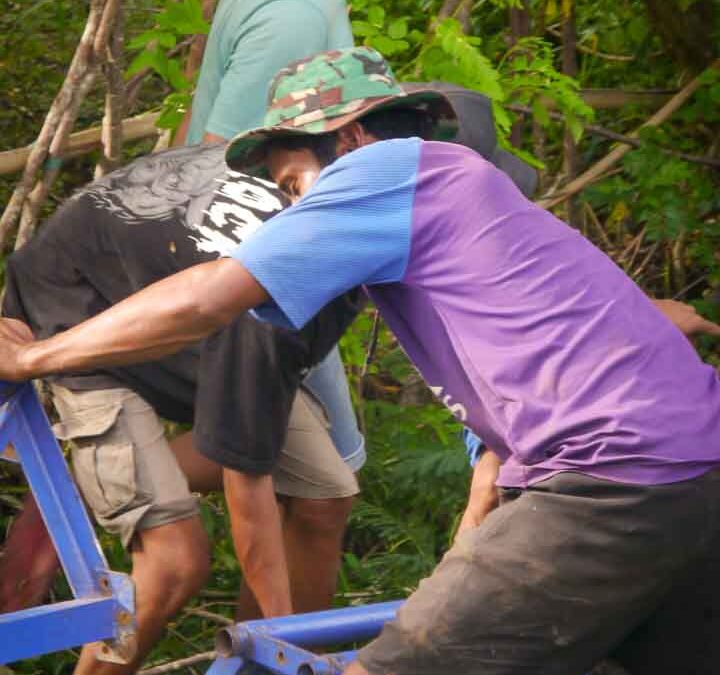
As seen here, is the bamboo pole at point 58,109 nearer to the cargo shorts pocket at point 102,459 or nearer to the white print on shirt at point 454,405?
the cargo shorts pocket at point 102,459

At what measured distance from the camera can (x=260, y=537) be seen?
3.74 m

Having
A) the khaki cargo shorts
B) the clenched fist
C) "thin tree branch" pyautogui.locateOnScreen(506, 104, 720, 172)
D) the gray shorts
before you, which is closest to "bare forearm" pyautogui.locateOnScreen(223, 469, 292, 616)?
the khaki cargo shorts

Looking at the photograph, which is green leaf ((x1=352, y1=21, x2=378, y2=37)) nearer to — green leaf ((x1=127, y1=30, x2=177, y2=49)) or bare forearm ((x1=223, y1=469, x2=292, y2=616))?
green leaf ((x1=127, y1=30, x2=177, y2=49))

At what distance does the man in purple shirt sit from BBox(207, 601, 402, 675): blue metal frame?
36cm

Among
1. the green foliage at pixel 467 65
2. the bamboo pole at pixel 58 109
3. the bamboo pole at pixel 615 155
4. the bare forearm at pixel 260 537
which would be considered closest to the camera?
the bare forearm at pixel 260 537

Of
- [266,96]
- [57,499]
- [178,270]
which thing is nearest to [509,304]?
[57,499]

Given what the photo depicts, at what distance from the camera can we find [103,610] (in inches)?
125

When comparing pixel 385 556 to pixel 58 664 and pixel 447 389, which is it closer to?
pixel 58 664

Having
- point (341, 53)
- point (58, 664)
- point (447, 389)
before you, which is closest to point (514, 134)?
point (58, 664)

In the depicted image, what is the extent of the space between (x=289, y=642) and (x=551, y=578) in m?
0.75

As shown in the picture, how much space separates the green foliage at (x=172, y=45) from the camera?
468cm

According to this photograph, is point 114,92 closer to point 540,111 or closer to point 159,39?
point 159,39

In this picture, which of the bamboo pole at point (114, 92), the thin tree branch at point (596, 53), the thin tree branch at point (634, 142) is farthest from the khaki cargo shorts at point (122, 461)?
the thin tree branch at point (596, 53)

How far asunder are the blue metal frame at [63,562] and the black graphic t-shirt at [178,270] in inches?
17.0
